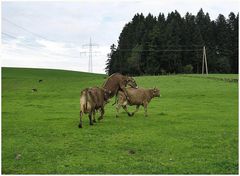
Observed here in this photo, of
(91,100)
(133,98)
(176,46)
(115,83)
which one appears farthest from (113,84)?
(176,46)

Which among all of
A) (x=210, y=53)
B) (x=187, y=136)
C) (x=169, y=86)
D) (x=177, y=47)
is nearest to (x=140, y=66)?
(x=177, y=47)

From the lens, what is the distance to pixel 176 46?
316ft

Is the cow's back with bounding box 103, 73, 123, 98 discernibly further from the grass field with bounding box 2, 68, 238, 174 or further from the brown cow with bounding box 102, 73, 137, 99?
the grass field with bounding box 2, 68, 238, 174

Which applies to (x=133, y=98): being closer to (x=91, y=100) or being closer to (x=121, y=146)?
(x=91, y=100)

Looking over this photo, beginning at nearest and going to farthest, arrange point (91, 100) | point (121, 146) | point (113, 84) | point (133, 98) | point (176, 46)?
1. point (121, 146)
2. point (91, 100)
3. point (113, 84)
4. point (133, 98)
5. point (176, 46)

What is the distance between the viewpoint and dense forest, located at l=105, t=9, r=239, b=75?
95438 mm

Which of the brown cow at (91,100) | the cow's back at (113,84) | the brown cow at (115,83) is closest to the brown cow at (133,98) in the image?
the brown cow at (115,83)

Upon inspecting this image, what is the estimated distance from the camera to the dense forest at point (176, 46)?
313 ft

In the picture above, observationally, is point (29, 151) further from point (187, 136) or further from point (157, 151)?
point (187, 136)

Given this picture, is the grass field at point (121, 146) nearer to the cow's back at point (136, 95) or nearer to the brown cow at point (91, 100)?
the brown cow at point (91, 100)

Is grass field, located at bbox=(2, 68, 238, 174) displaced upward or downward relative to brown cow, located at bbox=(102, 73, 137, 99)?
downward

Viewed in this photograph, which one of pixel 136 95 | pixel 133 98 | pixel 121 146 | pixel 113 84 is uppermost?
pixel 113 84

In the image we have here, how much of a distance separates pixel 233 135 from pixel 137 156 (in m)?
4.81

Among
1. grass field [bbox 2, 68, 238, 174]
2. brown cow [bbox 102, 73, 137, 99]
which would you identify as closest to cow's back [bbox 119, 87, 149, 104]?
brown cow [bbox 102, 73, 137, 99]
